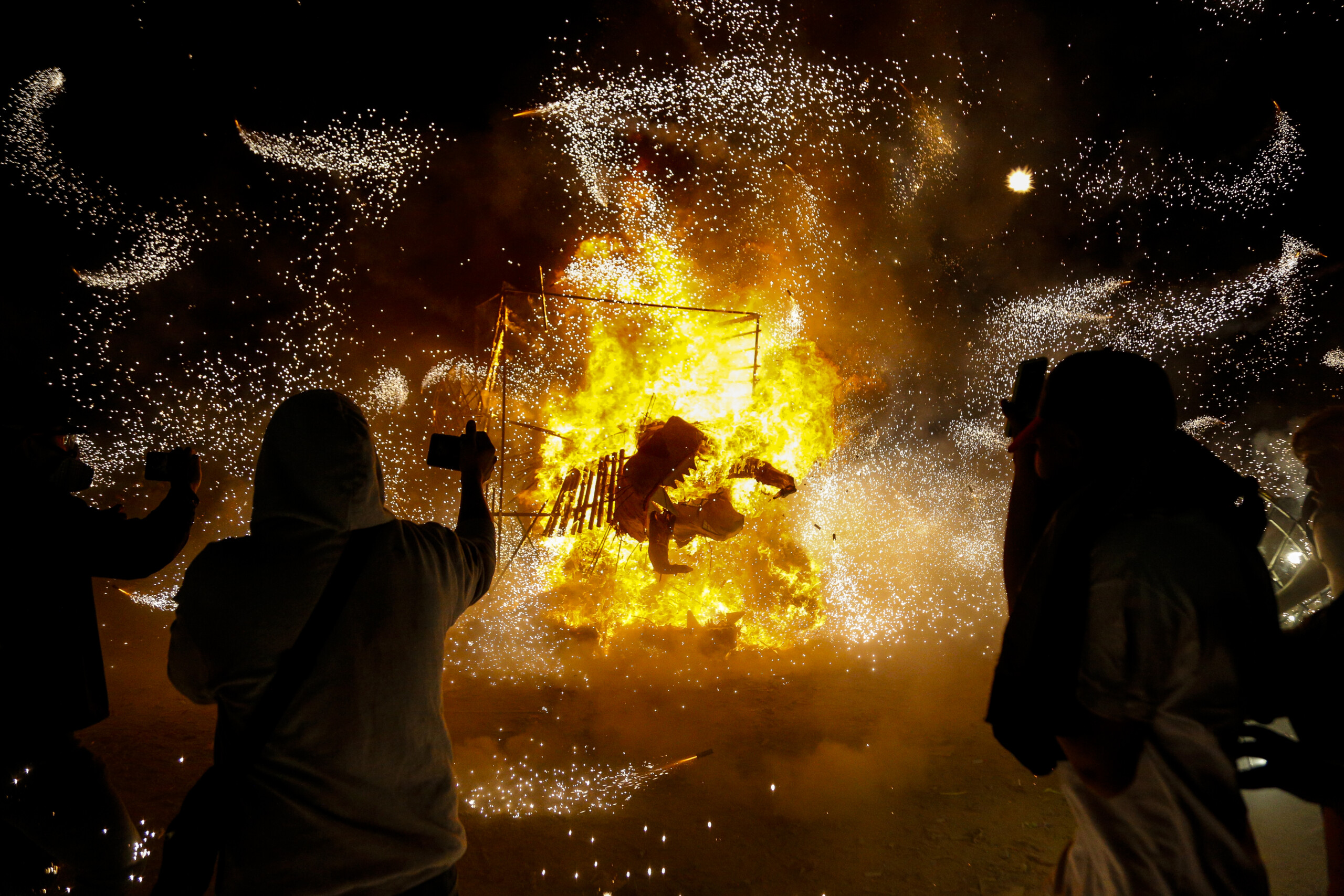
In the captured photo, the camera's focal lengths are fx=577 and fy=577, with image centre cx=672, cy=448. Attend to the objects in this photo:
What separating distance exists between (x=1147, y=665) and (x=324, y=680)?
6.85 ft

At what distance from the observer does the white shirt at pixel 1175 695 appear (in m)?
1.35

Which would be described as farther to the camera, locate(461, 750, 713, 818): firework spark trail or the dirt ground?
locate(461, 750, 713, 818): firework spark trail

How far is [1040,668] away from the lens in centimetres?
152

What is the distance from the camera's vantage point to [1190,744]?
136 centimetres

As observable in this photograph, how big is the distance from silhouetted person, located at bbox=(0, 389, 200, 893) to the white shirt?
3.38m

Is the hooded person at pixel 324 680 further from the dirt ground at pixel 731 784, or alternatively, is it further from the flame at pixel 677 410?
the flame at pixel 677 410

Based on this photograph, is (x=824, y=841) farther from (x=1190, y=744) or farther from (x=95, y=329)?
(x=95, y=329)

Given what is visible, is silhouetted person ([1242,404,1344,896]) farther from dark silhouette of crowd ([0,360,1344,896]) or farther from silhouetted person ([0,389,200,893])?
silhouetted person ([0,389,200,893])

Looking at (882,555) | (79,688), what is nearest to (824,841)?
(79,688)

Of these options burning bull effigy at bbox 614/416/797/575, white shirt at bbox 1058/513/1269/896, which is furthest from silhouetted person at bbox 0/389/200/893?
white shirt at bbox 1058/513/1269/896

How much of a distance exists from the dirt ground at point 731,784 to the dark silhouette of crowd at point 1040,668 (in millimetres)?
2660

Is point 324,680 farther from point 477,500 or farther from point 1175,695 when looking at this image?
point 1175,695

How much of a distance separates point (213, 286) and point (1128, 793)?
1271 centimetres

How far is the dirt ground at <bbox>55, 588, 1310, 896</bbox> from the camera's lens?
3908mm
